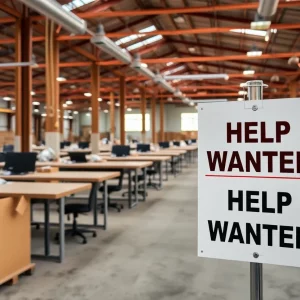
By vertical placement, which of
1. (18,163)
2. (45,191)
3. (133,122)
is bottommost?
(45,191)

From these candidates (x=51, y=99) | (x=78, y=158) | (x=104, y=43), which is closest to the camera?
(x=78, y=158)

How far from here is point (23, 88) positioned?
9.71 metres

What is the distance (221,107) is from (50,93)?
31.1 ft

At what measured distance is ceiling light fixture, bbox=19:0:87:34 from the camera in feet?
15.9

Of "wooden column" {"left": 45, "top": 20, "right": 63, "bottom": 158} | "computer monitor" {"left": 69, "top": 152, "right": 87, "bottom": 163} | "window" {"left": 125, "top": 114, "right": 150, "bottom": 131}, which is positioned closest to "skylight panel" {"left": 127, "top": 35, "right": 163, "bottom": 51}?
"wooden column" {"left": 45, "top": 20, "right": 63, "bottom": 158}

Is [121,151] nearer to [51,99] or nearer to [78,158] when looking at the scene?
[78,158]

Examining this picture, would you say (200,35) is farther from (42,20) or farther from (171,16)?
(42,20)

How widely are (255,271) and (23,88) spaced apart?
9.39 m

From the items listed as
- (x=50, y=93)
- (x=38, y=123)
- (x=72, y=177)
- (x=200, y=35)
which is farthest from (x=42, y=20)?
(x=38, y=123)

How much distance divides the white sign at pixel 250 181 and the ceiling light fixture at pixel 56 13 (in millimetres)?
4155

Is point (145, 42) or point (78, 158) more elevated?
point (145, 42)

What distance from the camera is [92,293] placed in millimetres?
3121

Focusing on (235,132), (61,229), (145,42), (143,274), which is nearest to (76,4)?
(145,42)

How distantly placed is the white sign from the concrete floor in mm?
2098
